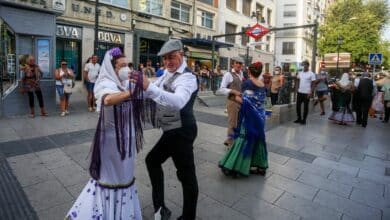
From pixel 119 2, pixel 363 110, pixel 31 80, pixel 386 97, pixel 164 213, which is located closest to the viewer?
pixel 164 213

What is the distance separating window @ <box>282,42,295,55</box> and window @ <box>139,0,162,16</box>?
2877cm

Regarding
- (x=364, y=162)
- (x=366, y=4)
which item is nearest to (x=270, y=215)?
(x=364, y=162)

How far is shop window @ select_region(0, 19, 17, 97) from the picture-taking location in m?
8.06

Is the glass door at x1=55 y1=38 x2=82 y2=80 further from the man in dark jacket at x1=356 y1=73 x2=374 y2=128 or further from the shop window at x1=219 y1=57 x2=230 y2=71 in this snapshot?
the shop window at x1=219 y1=57 x2=230 y2=71

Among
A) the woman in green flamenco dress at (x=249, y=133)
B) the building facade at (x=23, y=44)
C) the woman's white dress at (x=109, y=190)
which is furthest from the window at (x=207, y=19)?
the woman's white dress at (x=109, y=190)

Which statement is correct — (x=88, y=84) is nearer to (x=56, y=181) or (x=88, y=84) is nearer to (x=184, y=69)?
(x=56, y=181)

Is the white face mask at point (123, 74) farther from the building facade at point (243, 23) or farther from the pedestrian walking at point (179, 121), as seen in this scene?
the building facade at point (243, 23)

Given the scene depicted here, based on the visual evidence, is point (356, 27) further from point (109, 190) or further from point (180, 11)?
point (109, 190)

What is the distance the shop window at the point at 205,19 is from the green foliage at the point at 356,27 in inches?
686

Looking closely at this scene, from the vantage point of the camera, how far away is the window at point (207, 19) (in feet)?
79.0

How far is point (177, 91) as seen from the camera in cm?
234

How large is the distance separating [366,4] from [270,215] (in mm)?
41851

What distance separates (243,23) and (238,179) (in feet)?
90.9

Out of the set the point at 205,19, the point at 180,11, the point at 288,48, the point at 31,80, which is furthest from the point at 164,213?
the point at 288,48
